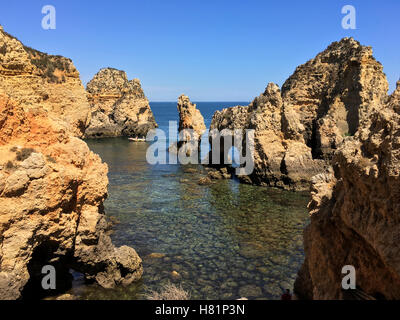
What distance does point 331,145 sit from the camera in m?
36.9

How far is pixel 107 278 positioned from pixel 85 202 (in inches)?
150

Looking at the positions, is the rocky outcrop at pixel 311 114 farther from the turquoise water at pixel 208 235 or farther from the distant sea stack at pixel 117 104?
the distant sea stack at pixel 117 104

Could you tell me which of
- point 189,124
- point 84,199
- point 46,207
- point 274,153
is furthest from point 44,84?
point 189,124

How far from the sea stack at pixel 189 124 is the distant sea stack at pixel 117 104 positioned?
3132 centimetres

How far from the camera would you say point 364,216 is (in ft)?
22.0

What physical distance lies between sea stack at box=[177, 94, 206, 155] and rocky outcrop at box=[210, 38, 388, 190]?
43.6 feet

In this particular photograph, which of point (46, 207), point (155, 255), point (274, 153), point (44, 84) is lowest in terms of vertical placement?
point (155, 255)

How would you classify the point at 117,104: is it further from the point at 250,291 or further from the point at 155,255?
the point at 250,291

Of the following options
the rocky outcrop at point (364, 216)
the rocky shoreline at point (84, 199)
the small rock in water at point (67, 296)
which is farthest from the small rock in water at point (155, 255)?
the rocky outcrop at point (364, 216)

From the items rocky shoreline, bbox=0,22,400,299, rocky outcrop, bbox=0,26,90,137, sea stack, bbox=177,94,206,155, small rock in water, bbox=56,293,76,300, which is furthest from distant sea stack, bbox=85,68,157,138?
small rock in water, bbox=56,293,76,300

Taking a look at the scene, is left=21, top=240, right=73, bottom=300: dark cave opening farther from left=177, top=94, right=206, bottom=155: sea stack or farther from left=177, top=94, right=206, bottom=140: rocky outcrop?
left=177, top=94, right=206, bottom=140: rocky outcrop

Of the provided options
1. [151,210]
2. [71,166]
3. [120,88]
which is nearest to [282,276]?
[71,166]

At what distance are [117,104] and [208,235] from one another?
73354 millimetres
